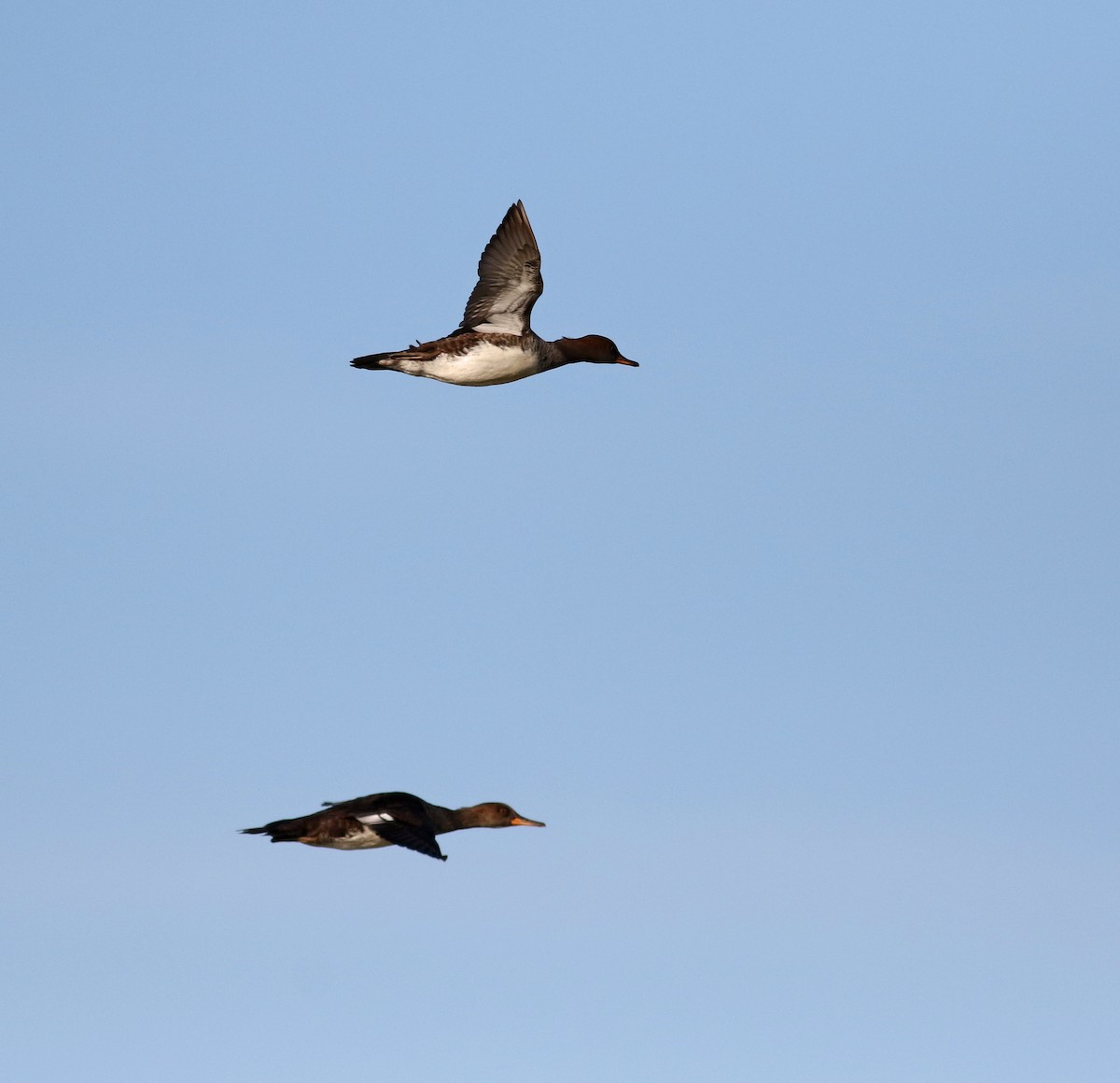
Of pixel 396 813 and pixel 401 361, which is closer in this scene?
pixel 396 813

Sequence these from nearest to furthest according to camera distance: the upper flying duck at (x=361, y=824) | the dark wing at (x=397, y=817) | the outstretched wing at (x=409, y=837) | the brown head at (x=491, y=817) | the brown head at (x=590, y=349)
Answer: the outstretched wing at (x=409, y=837), the dark wing at (x=397, y=817), the upper flying duck at (x=361, y=824), the brown head at (x=491, y=817), the brown head at (x=590, y=349)

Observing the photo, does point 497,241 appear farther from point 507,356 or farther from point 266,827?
point 266,827

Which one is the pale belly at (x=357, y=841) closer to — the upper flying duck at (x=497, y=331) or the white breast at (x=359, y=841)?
the white breast at (x=359, y=841)

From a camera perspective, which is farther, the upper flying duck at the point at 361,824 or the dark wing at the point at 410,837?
the upper flying duck at the point at 361,824

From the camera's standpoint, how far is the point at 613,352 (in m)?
27.8

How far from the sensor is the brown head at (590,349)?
1076 inches

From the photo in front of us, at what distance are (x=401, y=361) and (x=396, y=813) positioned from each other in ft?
21.1

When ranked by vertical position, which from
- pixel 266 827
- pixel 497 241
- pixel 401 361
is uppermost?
pixel 497 241

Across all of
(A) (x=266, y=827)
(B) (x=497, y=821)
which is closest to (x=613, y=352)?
(B) (x=497, y=821)

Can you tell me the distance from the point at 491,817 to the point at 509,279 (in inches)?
287

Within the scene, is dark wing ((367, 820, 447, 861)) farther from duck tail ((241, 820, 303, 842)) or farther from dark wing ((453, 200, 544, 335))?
dark wing ((453, 200, 544, 335))

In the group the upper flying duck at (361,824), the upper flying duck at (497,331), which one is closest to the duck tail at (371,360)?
the upper flying duck at (497,331)

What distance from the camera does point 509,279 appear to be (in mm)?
26312

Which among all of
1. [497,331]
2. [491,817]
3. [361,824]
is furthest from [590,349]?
[361,824]
